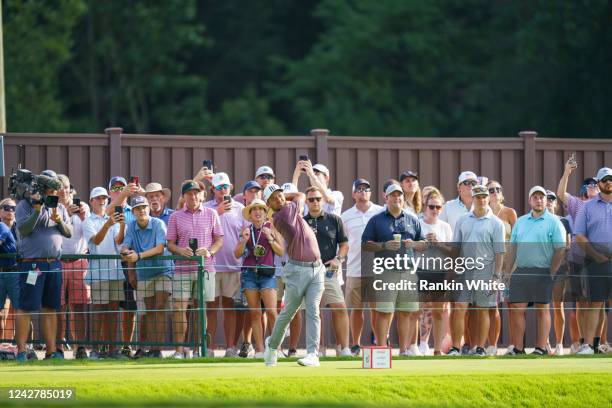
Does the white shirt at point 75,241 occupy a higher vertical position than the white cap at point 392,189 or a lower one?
lower

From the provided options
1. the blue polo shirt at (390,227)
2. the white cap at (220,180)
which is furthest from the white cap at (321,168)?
the blue polo shirt at (390,227)

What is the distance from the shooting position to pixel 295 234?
16406 millimetres

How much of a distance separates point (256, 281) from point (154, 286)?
120 cm

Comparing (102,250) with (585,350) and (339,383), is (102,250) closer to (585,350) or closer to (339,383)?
(339,383)

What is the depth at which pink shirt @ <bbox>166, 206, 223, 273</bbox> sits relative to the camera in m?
18.1

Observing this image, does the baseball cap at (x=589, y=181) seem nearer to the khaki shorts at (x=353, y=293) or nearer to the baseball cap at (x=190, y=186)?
the khaki shorts at (x=353, y=293)

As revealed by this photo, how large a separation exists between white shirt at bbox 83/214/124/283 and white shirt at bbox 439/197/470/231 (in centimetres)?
405

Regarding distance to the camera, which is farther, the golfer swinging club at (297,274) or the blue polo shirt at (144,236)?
the blue polo shirt at (144,236)

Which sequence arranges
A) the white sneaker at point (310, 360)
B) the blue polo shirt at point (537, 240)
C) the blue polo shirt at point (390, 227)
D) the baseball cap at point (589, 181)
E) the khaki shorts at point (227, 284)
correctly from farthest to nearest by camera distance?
the baseball cap at point (589, 181), the khaki shorts at point (227, 284), the blue polo shirt at point (537, 240), the blue polo shirt at point (390, 227), the white sneaker at point (310, 360)

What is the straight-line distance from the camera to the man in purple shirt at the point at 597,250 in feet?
61.7

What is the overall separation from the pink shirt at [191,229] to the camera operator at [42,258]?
1.22m

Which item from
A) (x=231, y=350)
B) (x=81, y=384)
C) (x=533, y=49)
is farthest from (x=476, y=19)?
(x=81, y=384)

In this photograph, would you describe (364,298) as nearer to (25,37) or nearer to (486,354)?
(486,354)

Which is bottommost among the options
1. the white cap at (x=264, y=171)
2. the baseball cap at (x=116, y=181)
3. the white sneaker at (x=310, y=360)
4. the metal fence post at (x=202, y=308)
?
the white sneaker at (x=310, y=360)
